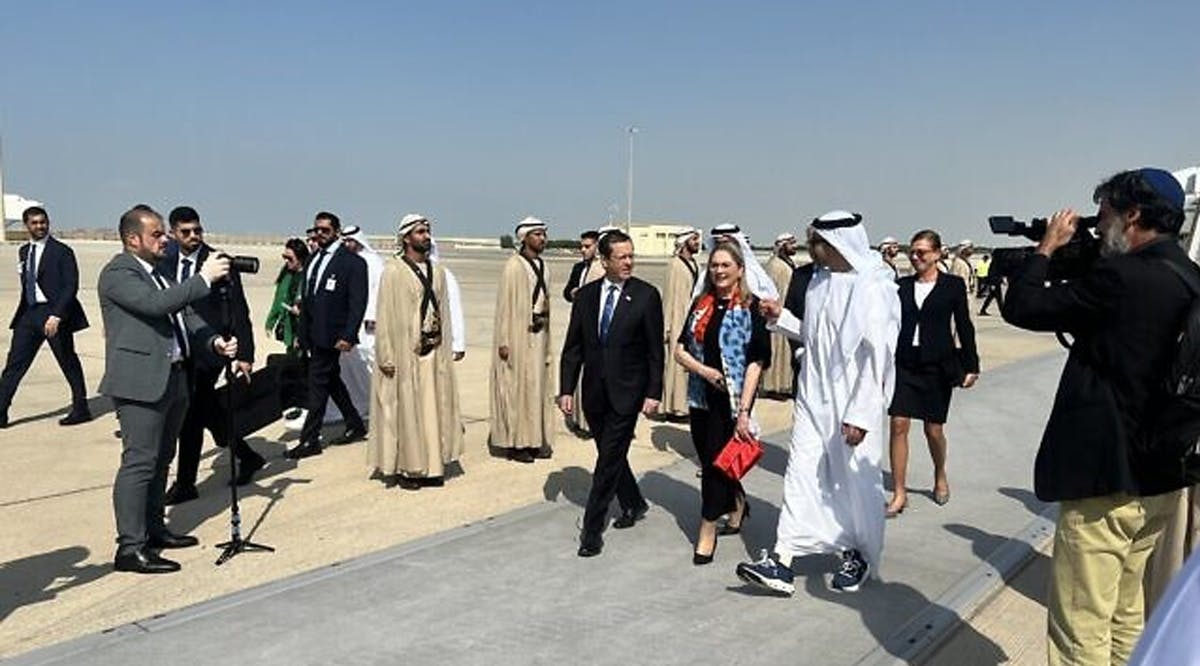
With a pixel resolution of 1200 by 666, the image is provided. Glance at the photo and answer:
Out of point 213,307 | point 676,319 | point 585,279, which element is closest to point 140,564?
point 213,307

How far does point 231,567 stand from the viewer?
4977mm

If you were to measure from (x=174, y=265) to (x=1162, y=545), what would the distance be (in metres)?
6.53

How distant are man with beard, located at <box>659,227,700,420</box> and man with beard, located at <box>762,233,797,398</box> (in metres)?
1.59

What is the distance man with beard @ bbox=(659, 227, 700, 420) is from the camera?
32.6 ft

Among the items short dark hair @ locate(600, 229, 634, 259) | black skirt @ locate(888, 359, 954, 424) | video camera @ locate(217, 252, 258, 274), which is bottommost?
black skirt @ locate(888, 359, 954, 424)

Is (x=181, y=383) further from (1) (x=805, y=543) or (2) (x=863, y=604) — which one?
(2) (x=863, y=604)

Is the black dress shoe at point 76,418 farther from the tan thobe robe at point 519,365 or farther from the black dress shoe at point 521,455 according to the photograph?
the black dress shoe at point 521,455

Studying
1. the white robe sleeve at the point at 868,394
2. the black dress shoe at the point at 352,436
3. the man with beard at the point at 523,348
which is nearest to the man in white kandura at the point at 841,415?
the white robe sleeve at the point at 868,394

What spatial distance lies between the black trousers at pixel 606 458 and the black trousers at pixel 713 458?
42 cm

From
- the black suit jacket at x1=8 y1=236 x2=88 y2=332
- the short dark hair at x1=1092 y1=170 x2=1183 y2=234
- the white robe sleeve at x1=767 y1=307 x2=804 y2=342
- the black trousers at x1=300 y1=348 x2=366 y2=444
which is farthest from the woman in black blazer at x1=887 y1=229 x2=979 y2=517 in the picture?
the black suit jacket at x1=8 y1=236 x2=88 y2=332

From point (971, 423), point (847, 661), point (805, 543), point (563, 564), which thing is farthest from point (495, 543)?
point (971, 423)

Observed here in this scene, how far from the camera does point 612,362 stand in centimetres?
548

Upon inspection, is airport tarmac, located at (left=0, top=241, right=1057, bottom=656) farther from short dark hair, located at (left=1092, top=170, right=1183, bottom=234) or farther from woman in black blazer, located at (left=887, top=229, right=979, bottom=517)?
short dark hair, located at (left=1092, top=170, right=1183, bottom=234)

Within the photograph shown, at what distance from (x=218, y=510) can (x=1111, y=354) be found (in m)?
5.56
